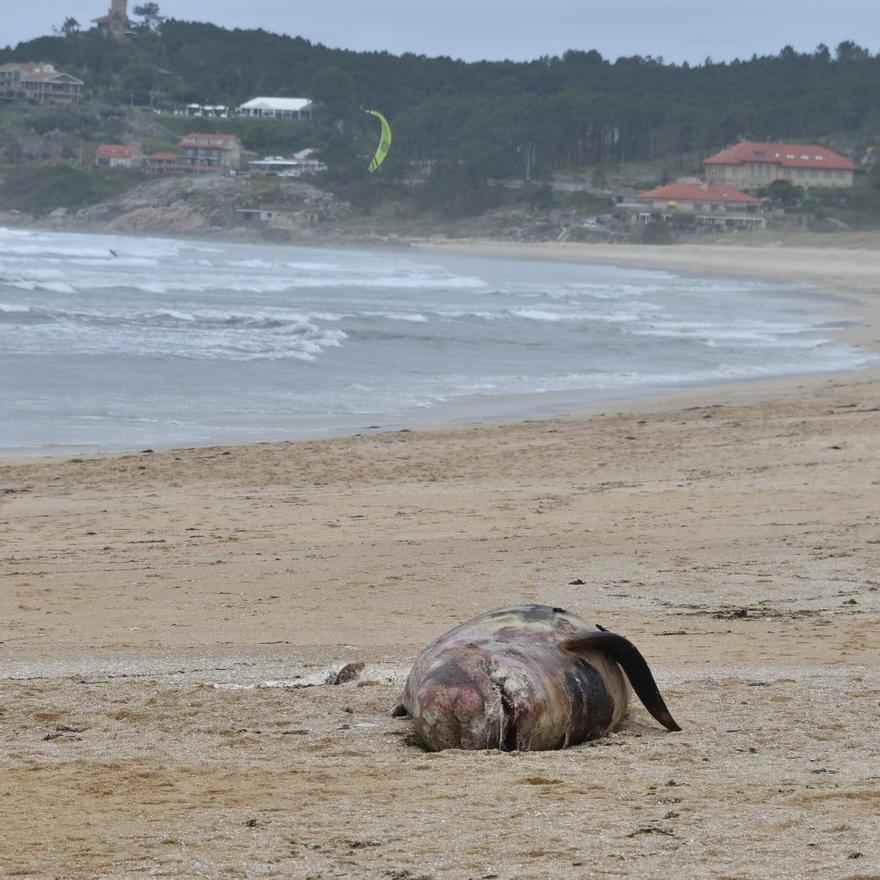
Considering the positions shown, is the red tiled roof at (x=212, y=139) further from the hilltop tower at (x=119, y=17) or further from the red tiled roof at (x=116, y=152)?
the hilltop tower at (x=119, y=17)

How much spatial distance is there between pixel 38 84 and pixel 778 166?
239ft

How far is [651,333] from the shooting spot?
27.6 m

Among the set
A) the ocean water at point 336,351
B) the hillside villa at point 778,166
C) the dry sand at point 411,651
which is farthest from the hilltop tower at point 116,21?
the dry sand at point 411,651

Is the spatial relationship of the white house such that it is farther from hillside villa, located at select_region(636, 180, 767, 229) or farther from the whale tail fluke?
the whale tail fluke

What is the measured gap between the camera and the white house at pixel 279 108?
14050 cm

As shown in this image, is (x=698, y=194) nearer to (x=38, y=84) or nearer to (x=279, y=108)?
(x=279, y=108)

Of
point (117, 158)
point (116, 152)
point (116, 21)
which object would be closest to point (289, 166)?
point (117, 158)

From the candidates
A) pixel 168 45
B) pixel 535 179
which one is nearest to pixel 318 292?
pixel 535 179

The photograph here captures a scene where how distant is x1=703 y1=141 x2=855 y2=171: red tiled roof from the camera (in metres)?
101

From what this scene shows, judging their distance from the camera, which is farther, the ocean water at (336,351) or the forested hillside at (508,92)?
the forested hillside at (508,92)

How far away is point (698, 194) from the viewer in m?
95.0

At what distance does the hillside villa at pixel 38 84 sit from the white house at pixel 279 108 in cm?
1713

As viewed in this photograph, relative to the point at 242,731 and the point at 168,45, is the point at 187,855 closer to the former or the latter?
the point at 242,731

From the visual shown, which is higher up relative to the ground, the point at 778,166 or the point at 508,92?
the point at 508,92
